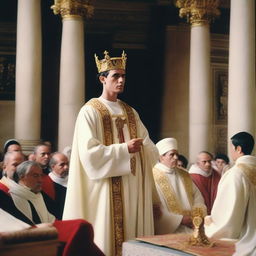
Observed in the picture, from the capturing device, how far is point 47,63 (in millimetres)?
16203

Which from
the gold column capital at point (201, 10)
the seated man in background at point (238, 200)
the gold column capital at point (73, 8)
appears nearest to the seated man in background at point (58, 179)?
the seated man in background at point (238, 200)

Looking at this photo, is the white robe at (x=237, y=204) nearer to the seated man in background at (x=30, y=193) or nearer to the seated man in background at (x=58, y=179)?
the seated man in background at (x=30, y=193)

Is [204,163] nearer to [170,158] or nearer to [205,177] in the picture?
[205,177]

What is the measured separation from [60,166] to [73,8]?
556cm

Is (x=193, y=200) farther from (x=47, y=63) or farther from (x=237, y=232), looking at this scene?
(x=47, y=63)

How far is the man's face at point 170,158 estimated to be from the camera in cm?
747

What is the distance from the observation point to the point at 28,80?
491 inches

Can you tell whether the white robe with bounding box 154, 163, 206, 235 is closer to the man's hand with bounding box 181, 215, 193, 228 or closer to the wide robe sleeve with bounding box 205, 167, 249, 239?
the man's hand with bounding box 181, 215, 193, 228

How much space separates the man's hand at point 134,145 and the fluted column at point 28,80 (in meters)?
6.78

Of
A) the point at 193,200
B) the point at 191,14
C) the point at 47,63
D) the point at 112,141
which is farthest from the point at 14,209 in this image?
the point at 47,63

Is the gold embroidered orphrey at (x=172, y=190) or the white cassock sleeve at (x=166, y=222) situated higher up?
the gold embroidered orphrey at (x=172, y=190)

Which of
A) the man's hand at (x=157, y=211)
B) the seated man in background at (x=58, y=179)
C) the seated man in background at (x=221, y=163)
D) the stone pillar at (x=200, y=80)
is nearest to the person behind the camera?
the man's hand at (x=157, y=211)

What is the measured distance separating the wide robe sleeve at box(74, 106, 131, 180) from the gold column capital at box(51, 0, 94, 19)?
7.01 m

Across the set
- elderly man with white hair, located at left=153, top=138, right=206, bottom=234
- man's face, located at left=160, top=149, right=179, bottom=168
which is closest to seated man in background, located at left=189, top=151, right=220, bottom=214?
elderly man with white hair, located at left=153, top=138, right=206, bottom=234
